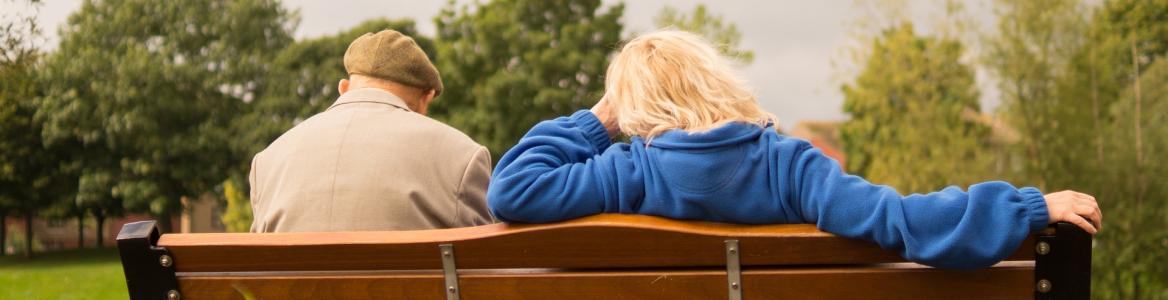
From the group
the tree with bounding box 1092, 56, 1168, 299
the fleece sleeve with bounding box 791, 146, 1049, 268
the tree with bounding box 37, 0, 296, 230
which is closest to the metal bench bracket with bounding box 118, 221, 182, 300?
the fleece sleeve with bounding box 791, 146, 1049, 268

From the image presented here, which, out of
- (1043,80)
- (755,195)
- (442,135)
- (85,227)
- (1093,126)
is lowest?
(85,227)

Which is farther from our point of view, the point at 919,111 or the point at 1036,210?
the point at 919,111

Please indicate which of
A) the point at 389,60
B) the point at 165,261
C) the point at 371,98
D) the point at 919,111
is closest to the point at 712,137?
the point at 165,261

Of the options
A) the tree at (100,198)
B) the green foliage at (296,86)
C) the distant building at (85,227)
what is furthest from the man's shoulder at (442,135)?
the green foliage at (296,86)

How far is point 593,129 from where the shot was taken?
287 centimetres

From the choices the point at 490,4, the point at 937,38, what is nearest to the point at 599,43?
the point at 490,4

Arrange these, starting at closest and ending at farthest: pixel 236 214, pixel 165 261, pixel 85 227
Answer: pixel 165 261
pixel 236 214
pixel 85 227

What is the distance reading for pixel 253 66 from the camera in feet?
110

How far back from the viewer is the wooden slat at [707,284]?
2578mm

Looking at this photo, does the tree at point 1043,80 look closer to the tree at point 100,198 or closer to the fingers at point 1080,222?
the tree at point 100,198

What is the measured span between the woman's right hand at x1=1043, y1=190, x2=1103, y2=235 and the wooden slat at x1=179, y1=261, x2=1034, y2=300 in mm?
138

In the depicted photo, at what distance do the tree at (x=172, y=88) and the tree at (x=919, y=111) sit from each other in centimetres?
1325

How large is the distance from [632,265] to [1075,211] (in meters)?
0.86

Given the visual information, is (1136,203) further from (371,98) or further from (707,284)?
(707,284)
